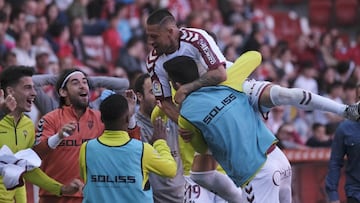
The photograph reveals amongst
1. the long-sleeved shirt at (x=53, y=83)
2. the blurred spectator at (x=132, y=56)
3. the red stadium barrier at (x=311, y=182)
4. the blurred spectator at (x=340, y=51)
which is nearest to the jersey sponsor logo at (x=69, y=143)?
the long-sleeved shirt at (x=53, y=83)

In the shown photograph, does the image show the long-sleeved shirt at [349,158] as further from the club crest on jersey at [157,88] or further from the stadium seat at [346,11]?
the stadium seat at [346,11]

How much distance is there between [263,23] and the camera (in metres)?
24.7

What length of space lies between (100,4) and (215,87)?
38.4 ft

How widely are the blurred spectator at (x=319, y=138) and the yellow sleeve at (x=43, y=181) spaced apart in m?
7.90

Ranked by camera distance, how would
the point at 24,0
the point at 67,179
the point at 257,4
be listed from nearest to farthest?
the point at 67,179 → the point at 24,0 → the point at 257,4

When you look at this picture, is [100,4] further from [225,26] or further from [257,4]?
[257,4]

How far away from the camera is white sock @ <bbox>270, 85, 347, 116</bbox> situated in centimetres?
868

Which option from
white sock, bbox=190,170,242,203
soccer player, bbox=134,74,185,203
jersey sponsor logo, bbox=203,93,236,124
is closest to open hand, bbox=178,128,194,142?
jersey sponsor logo, bbox=203,93,236,124

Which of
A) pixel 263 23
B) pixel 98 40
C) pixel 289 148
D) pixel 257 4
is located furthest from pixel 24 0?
pixel 257 4

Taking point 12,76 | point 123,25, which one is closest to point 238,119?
point 12,76

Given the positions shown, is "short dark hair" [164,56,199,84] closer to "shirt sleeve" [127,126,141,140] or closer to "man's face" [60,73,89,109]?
"shirt sleeve" [127,126,141,140]

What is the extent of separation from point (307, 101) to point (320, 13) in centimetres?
1919

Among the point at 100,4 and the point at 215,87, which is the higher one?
the point at 215,87

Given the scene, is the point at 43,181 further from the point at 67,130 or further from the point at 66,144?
the point at 67,130
